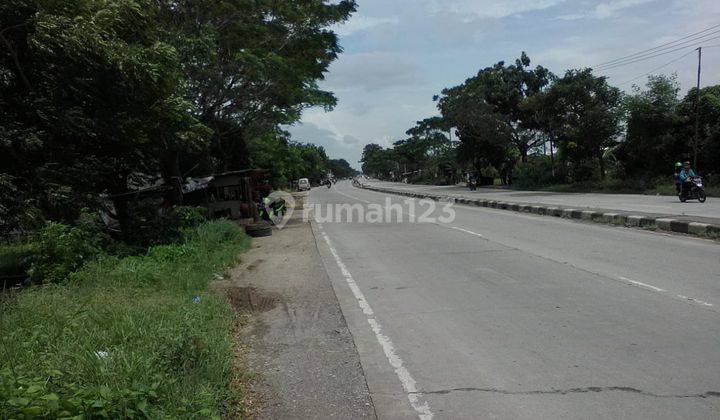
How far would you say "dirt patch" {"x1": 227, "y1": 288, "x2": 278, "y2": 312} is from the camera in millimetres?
7527

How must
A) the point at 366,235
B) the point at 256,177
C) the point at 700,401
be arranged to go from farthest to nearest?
the point at 256,177 < the point at 366,235 < the point at 700,401

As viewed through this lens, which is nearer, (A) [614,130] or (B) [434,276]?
(B) [434,276]

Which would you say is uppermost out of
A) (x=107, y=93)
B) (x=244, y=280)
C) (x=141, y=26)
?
(x=141, y=26)

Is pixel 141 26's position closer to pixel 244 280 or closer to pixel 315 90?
pixel 244 280

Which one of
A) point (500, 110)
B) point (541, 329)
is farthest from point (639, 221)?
point (500, 110)

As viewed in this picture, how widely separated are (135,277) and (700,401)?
7.55 m

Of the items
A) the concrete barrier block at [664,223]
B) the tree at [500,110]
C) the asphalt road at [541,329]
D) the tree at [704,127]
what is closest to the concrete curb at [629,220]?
the concrete barrier block at [664,223]

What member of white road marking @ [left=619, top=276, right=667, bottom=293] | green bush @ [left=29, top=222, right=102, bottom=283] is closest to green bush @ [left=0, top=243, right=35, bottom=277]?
green bush @ [left=29, top=222, right=102, bottom=283]

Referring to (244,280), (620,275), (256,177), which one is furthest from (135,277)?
(256,177)

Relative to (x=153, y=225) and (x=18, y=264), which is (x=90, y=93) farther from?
(x=153, y=225)

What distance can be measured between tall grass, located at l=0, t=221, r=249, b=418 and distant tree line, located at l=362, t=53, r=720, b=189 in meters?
27.7

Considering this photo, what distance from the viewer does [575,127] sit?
114ft

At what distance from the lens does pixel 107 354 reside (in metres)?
4.41

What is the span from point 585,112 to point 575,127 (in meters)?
1.49
